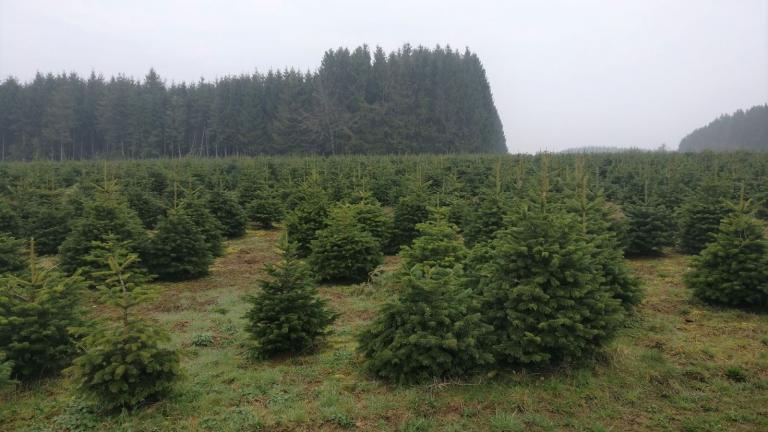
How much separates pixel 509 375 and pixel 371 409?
1.74 meters

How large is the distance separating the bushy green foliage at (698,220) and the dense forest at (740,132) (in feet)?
233

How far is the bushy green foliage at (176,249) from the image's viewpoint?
11.6 m

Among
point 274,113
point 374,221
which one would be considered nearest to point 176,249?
point 374,221

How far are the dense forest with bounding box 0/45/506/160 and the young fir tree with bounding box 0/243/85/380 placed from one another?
53.6 metres

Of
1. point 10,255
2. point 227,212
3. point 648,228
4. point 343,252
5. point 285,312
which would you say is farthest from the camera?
point 227,212

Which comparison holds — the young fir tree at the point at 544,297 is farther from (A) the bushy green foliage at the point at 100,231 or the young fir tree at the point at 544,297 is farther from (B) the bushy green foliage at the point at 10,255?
(B) the bushy green foliage at the point at 10,255

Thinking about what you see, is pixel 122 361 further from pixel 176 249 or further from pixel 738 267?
pixel 738 267

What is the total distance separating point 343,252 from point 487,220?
3.32m

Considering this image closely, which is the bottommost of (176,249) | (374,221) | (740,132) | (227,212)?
(176,249)

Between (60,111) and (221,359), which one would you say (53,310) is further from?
(60,111)

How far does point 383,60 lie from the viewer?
68.4 metres

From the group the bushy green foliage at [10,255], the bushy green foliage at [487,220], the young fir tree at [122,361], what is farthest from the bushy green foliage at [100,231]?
the bushy green foliage at [487,220]

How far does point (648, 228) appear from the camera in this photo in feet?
42.2

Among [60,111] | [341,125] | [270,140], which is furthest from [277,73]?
[60,111]
